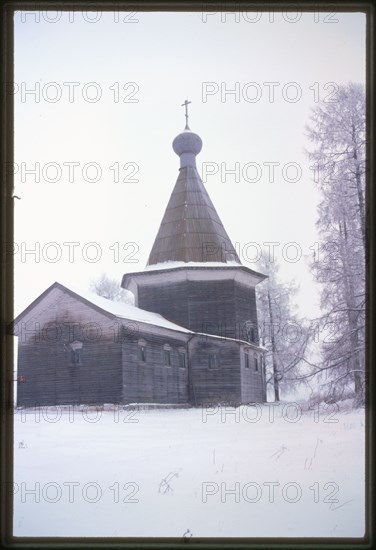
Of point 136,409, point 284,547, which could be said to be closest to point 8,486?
point 284,547

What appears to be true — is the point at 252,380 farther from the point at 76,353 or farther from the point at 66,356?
the point at 66,356

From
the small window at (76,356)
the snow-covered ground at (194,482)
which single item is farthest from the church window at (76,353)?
the snow-covered ground at (194,482)

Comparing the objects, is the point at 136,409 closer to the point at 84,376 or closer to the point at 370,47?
the point at 84,376

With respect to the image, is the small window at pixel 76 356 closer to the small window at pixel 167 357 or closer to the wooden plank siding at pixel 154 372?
the wooden plank siding at pixel 154 372

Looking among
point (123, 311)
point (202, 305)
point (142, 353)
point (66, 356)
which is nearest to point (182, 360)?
point (202, 305)

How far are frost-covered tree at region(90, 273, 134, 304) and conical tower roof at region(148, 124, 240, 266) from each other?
1405cm

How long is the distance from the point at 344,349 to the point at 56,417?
28.6ft

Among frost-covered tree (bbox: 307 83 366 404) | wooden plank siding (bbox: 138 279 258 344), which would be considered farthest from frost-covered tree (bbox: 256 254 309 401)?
frost-covered tree (bbox: 307 83 366 404)

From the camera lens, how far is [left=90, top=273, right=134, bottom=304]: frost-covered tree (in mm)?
38438

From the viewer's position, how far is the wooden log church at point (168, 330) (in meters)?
18.4

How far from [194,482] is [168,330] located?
13512 mm

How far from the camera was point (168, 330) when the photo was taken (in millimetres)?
20750

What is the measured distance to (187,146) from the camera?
89.1 ft

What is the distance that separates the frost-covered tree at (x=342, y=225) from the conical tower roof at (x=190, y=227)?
8.50 m
